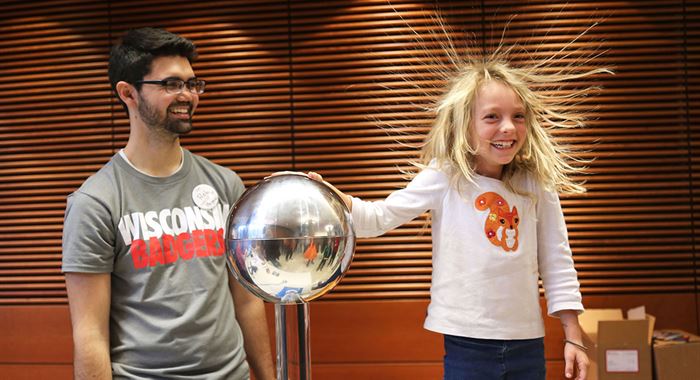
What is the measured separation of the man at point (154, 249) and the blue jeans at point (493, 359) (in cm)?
57

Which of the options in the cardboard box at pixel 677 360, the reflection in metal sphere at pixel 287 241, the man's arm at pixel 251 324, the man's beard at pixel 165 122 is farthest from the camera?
the cardboard box at pixel 677 360

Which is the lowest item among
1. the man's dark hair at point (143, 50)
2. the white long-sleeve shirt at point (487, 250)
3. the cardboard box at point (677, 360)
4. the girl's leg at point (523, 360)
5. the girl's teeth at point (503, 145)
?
the cardboard box at point (677, 360)

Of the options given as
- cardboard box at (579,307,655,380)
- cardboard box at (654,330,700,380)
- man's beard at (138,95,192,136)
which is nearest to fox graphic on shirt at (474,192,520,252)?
man's beard at (138,95,192,136)

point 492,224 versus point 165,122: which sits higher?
point 165,122

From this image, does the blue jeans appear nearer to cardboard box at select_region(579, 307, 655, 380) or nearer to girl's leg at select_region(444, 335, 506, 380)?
girl's leg at select_region(444, 335, 506, 380)

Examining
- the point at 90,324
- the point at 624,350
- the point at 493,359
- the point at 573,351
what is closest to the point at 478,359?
the point at 493,359

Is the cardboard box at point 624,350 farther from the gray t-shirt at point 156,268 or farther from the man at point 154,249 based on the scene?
the gray t-shirt at point 156,268

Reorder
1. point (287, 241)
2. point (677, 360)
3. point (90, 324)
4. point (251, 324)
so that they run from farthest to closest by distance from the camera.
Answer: point (677, 360)
point (251, 324)
point (90, 324)
point (287, 241)

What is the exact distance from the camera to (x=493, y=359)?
6.73 ft

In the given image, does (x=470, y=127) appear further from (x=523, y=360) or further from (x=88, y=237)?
(x=88, y=237)

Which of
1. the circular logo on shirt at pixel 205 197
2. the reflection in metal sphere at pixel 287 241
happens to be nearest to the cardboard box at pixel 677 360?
the circular logo on shirt at pixel 205 197

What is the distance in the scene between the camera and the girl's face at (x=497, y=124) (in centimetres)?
211

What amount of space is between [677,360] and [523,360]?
208 cm

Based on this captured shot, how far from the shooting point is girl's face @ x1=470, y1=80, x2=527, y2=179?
6.93 feet
